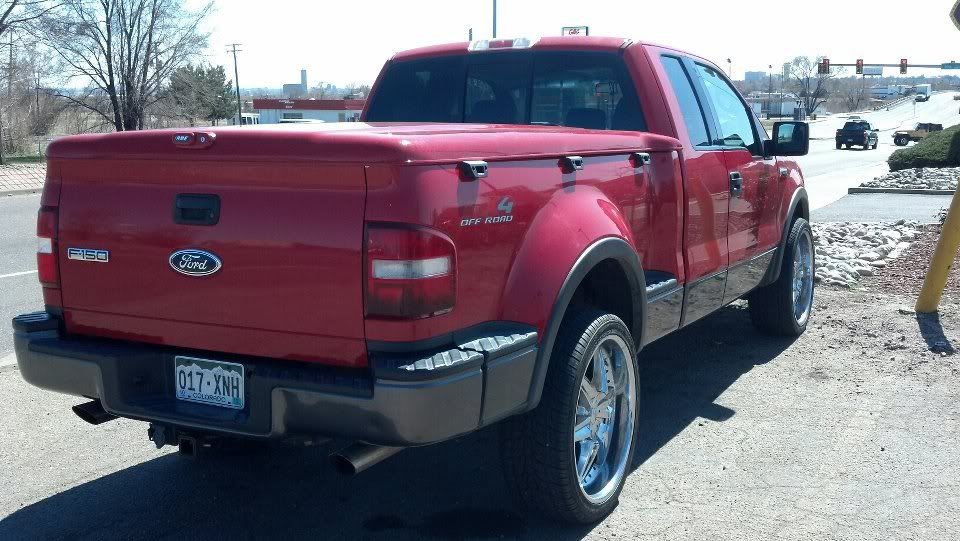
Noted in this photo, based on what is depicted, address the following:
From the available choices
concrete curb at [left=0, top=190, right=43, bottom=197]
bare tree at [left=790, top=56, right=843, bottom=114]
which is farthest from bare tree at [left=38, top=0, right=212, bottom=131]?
bare tree at [left=790, top=56, right=843, bottom=114]

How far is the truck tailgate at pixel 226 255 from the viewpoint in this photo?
3.09 metres

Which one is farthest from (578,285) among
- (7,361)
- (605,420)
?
(7,361)

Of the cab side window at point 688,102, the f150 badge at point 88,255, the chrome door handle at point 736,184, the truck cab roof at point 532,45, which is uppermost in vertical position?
the truck cab roof at point 532,45

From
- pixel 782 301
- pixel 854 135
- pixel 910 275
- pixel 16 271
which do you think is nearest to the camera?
pixel 782 301

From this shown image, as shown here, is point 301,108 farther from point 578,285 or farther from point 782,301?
point 578,285

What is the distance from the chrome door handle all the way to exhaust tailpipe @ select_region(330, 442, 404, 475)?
120 inches

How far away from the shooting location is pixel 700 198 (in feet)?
16.5

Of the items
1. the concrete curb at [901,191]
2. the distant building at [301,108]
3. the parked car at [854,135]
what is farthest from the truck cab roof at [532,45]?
the distant building at [301,108]

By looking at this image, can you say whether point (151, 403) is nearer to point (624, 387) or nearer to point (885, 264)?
point (624, 387)

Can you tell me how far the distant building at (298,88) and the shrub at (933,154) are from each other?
460 ft

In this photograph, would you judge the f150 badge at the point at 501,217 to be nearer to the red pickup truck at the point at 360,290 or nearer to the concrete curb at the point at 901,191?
the red pickup truck at the point at 360,290

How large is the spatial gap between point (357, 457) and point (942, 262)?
19.4 ft

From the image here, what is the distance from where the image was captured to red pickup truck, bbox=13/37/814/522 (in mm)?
3035

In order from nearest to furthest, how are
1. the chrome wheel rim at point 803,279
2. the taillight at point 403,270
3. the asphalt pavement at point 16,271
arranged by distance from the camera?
the taillight at point 403,270, the chrome wheel rim at point 803,279, the asphalt pavement at point 16,271
